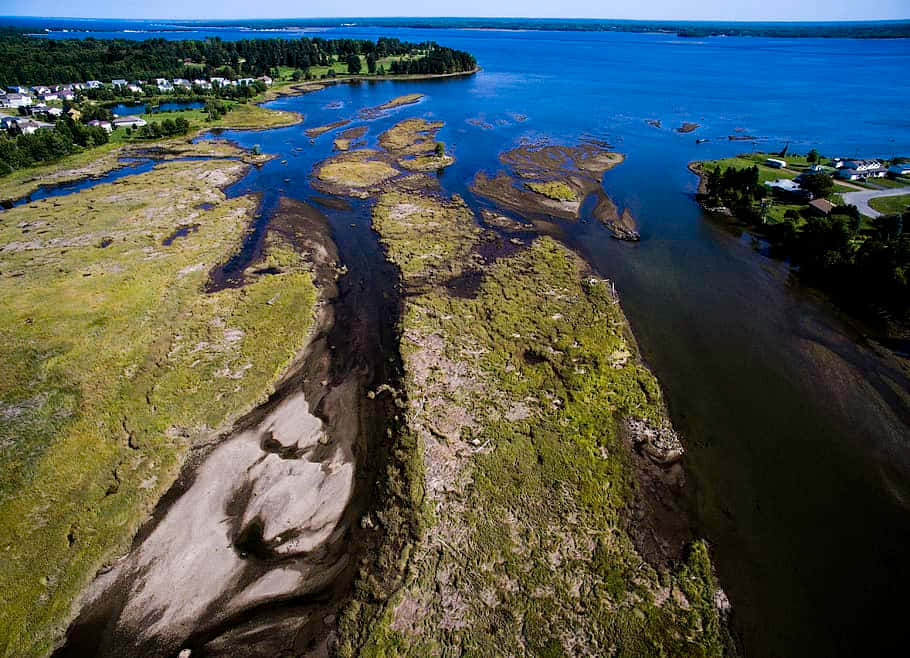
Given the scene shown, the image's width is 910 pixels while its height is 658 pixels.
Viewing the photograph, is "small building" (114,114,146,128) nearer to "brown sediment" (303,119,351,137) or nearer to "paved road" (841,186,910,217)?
"brown sediment" (303,119,351,137)

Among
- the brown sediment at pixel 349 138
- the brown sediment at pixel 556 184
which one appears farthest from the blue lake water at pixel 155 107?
the brown sediment at pixel 556 184

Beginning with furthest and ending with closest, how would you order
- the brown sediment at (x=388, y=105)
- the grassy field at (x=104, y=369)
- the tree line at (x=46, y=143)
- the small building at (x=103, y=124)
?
1. the brown sediment at (x=388, y=105)
2. the small building at (x=103, y=124)
3. the tree line at (x=46, y=143)
4. the grassy field at (x=104, y=369)

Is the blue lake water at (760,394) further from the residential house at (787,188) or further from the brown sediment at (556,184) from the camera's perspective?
the residential house at (787,188)

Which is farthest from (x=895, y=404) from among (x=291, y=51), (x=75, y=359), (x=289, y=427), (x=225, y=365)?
(x=291, y=51)

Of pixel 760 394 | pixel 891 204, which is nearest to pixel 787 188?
pixel 891 204

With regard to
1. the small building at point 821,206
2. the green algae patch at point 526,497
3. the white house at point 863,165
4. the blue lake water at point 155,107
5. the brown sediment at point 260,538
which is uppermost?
the white house at point 863,165

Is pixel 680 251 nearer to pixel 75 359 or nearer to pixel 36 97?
pixel 75 359

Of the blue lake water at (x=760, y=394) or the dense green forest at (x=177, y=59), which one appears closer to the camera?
the blue lake water at (x=760, y=394)

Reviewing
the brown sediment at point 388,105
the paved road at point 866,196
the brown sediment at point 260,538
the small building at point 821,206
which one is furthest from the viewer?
the brown sediment at point 388,105
